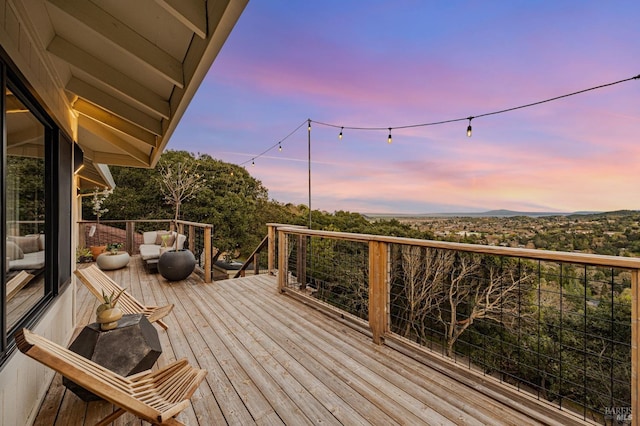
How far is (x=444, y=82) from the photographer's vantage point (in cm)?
852

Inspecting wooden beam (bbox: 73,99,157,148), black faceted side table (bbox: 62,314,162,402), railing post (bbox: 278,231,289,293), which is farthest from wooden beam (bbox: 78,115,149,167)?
black faceted side table (bbox: 62,314,162,402)

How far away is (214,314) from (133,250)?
615cm

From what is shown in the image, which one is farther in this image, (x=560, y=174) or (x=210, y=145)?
(x=210, y=145)

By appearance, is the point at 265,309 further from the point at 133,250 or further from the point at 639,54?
the point at 639,54

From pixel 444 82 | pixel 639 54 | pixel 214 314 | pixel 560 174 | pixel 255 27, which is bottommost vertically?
pixel 214 314

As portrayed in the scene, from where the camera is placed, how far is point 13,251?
1708 millimetres

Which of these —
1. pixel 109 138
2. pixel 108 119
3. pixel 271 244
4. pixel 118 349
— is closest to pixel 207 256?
pixel 271 244

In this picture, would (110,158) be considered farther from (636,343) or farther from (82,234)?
(636,343)

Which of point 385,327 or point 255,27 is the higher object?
point 255,27

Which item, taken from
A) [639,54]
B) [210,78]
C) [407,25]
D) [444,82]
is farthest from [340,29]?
[639,54]

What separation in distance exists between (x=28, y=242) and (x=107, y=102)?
5.01 feet

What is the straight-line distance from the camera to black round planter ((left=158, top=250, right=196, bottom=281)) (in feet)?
17.5

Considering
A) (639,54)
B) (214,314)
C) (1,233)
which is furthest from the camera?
(639,54)

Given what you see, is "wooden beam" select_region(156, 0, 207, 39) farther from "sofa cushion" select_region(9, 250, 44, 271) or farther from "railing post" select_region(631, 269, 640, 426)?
"railing post" select_region(631, 269, 640, 426)
